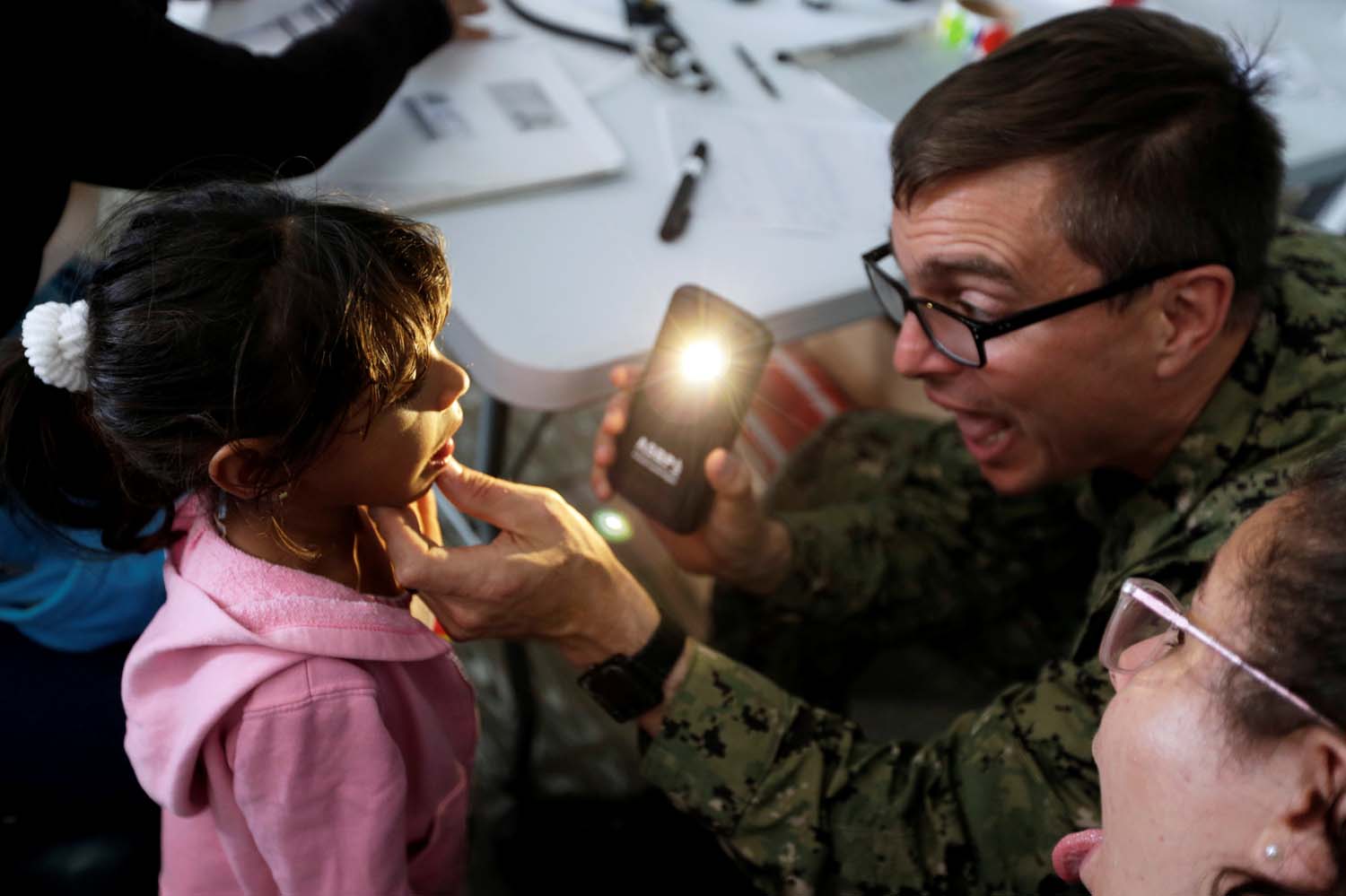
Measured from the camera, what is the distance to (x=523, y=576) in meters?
0.86

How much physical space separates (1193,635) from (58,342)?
712 mm

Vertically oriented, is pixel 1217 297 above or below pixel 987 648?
above

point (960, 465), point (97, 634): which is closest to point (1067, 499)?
point (960, 465)

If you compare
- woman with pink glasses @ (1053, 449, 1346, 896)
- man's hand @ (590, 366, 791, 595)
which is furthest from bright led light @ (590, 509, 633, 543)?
woman with pink glasses @ (1053, 449, 1346, 896)

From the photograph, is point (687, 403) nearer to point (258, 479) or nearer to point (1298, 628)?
point (258, 479)

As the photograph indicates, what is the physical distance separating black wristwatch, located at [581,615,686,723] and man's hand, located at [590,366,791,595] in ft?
0.70

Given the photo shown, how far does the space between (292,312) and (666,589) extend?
1.27 metres

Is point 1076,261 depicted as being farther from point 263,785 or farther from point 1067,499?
point 263,785

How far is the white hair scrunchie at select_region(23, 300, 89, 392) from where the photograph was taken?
2.07ft

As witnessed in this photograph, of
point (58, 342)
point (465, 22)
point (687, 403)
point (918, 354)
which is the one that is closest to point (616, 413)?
point (687, 403)

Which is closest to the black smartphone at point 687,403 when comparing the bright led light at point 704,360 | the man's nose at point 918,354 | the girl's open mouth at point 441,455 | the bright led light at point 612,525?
the bright led light at point 704,360

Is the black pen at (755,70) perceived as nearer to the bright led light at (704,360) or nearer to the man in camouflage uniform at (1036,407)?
the man in camouflage uniform at (1036,407)

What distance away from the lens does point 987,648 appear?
1291 millimetres

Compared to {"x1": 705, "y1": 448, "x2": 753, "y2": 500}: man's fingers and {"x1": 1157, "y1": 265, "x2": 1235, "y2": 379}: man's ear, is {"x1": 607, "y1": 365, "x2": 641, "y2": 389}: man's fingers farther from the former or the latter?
{"x1": 1157, "y1": 265, "x2": 1235, "y2": 379}: man's ear
